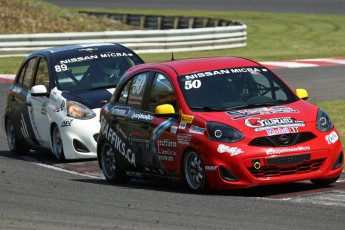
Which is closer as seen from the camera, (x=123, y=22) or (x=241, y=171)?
(x=241, y=171)

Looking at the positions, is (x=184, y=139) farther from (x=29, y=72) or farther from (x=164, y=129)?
(x=29, y=72)

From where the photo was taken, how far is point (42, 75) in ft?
50.8

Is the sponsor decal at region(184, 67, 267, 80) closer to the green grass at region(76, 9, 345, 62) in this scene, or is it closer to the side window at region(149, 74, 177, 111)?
the side window at region(149, 74, 177, 111)

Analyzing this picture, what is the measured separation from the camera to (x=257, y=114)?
34.8 ft

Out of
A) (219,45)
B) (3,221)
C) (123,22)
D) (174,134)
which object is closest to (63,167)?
(174,134)

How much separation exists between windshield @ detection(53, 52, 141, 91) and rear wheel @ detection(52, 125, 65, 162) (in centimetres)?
62

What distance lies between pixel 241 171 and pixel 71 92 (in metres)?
5.07

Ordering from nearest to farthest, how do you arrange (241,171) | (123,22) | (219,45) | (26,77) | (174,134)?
(241,171) → (174,134) → (26,77) → (219,45) → (123,22)

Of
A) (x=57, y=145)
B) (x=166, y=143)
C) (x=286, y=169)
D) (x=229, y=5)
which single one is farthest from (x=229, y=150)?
(x=229, y=5)

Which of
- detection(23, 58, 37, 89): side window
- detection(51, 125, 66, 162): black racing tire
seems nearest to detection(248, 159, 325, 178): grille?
detection(51, 125, 66, 162): black racing tire

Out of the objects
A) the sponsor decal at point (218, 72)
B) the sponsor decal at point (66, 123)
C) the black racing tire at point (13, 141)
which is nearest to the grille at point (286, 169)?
the sponsor decal at point (218, 72)

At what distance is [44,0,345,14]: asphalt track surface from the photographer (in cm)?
4650

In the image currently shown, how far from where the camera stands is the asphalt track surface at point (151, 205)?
28.5ft

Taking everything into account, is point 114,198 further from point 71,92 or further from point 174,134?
point 71,92
